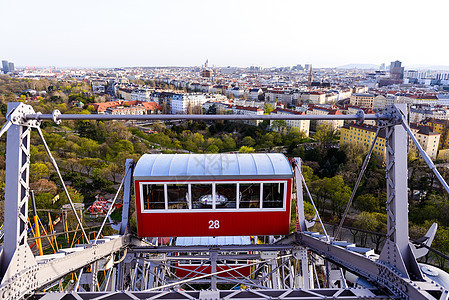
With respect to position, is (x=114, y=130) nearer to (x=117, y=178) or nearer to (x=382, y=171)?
(x=117, y=178)

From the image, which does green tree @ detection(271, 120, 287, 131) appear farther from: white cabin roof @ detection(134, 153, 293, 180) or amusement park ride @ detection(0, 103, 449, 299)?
white cabin roof @ detection(134, 153, 293, 180)

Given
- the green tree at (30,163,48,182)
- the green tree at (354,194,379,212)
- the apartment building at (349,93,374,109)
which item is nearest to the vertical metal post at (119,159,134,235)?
the green tree at (354,194,379,212)

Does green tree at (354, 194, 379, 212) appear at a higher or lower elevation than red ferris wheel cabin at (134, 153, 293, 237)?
lower

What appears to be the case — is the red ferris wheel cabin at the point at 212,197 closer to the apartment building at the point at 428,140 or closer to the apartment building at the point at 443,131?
the apartment building at the point at 428,140

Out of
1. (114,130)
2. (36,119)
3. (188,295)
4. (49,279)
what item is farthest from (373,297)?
(114,130)

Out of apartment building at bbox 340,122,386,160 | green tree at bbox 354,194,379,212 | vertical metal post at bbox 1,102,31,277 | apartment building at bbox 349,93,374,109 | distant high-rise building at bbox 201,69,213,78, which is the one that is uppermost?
distant high-rise building at bbox 201,69,213,78

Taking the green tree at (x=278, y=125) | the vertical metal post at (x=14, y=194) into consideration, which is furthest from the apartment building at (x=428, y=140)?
the vertical metal post at (x=14, y=194)

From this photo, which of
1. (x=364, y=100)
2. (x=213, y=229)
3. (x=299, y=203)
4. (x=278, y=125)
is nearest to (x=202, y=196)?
(x=213, y=229)

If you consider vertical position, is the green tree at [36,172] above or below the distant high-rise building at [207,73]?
below
